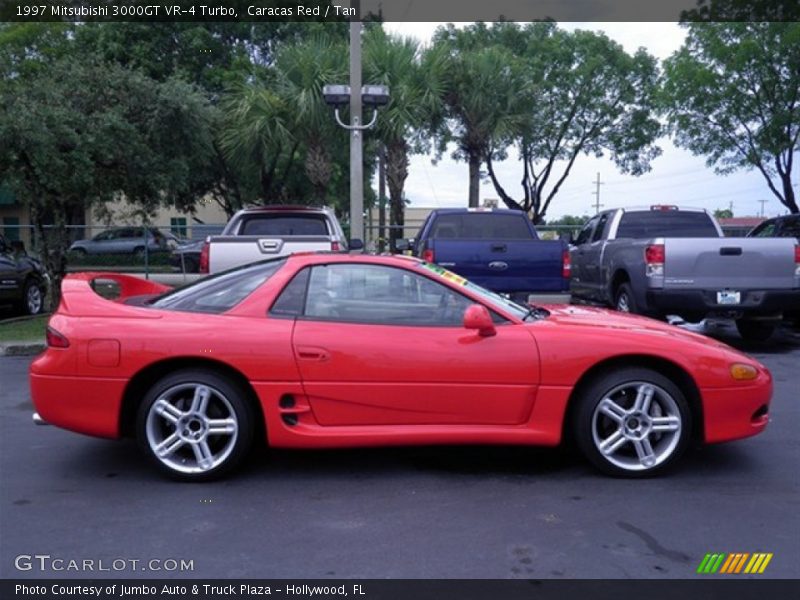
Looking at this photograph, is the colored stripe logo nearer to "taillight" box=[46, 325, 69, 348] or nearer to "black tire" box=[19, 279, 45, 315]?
"taillight" box=[46, 325, 69, 348]

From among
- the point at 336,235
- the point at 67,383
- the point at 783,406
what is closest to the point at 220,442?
the point at 67,383

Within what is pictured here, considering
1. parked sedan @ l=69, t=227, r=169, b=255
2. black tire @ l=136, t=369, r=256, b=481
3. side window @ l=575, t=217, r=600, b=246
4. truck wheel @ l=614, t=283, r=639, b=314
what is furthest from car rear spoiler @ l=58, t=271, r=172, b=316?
parked sedan @ l=69, t=227, r=169, b=255

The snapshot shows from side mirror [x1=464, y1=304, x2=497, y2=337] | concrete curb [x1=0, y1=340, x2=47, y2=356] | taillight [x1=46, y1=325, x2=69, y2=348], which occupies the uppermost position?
side mirror [x1=464, y1=304, x2=497, y2=337]

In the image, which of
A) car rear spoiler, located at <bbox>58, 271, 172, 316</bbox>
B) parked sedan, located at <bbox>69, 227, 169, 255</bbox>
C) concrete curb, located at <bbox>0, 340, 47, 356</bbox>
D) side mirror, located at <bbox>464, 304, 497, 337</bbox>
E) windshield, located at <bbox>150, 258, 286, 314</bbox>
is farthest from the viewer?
parked sedan, located at <bbox>69, 227, 169, 255</bbox>

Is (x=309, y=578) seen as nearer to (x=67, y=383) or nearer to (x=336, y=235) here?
(x=67, y=383)

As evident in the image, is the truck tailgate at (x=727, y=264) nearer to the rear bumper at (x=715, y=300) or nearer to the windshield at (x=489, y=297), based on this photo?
the rear bumper at (x=715, y=300)

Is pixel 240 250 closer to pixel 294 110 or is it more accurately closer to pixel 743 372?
pixel 743 372

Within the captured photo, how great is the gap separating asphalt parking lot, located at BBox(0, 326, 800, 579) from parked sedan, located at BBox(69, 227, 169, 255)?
1444 centimetres

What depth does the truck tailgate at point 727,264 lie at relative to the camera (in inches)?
355

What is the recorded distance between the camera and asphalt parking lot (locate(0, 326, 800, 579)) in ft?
12.5

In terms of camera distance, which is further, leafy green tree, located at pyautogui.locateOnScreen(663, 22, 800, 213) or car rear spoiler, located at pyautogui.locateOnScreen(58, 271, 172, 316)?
leafy green tree, located at pyautogui.locateOnScreen(663, 22, 800, 213)

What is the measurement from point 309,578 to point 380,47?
13893 millimetres

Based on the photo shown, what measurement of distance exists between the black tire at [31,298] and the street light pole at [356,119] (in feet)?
Answer: 18.1

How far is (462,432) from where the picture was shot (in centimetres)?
485
